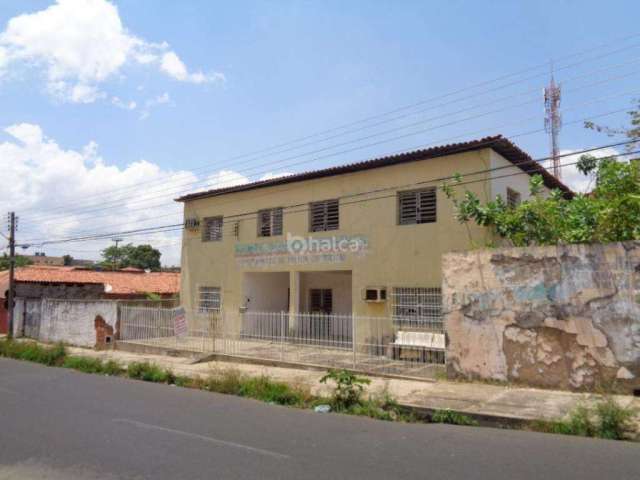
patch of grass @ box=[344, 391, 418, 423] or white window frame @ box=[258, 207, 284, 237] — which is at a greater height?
white window frame @ box=[258, 207, 284, 237]

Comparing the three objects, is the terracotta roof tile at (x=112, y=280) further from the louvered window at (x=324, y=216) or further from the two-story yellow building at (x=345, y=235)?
the louvered window at (x=324, y=216)

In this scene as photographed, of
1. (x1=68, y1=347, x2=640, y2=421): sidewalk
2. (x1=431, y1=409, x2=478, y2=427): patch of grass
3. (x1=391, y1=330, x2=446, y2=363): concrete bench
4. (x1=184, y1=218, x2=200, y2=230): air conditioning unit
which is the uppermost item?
(x1=184, y1=218, x2=200, y2=230): air conditioning unit

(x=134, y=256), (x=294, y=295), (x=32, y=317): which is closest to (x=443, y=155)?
(x=294, y=295)

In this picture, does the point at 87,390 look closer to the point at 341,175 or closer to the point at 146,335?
the point at 146,335

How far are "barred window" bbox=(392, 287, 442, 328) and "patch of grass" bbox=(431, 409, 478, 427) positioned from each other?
4.81 meters

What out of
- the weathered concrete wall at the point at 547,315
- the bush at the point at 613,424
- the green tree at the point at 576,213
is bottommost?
the bush at the point at 613,424

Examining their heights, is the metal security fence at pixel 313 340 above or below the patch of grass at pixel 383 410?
above

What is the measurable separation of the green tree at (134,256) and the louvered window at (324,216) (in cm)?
4976

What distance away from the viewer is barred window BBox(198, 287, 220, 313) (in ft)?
60.7

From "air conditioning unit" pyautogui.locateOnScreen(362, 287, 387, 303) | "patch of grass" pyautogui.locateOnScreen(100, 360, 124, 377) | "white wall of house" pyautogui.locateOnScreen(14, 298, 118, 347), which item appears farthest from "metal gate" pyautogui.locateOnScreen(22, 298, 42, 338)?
"air conditioning unit" pyautogui.locateOnScreen(362, 287, 387, 303)

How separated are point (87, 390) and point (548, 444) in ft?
26.7

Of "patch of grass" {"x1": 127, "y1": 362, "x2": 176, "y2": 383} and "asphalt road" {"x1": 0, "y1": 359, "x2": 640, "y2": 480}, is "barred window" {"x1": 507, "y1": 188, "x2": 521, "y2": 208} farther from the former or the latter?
"patch of grass" {"x1": 127, "y1": 362, "x2": 176, "y2": 383}

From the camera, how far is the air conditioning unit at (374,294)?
14025mm

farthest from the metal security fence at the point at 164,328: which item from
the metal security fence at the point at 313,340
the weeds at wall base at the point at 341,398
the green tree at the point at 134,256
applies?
the green tree at the point at 134,256
